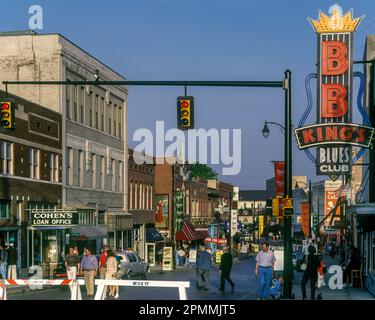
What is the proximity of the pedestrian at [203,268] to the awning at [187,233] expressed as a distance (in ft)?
142

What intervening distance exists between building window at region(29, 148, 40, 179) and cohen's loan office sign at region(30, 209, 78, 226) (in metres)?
3.82

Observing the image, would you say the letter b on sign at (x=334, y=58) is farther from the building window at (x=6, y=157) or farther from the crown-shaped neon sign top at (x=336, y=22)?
the building window at (x=6, y=157)

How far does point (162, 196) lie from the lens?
7669 centimetres

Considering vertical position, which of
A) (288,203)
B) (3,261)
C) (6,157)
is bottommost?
(3,261)

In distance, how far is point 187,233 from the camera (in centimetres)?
7750

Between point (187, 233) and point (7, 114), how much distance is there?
52.5 metres

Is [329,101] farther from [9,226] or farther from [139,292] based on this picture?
[9,226]

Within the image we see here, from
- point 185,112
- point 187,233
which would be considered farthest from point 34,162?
point 187,233

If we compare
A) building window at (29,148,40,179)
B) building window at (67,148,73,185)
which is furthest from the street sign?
building window at (67,148,73,185)

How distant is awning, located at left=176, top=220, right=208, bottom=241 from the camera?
2990 inches

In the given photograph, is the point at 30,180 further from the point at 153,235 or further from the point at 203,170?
the point at 203,170

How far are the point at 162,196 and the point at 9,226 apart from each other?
38.0m

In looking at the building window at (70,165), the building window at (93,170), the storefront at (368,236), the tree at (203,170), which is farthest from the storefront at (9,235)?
the tree at (203,170)
